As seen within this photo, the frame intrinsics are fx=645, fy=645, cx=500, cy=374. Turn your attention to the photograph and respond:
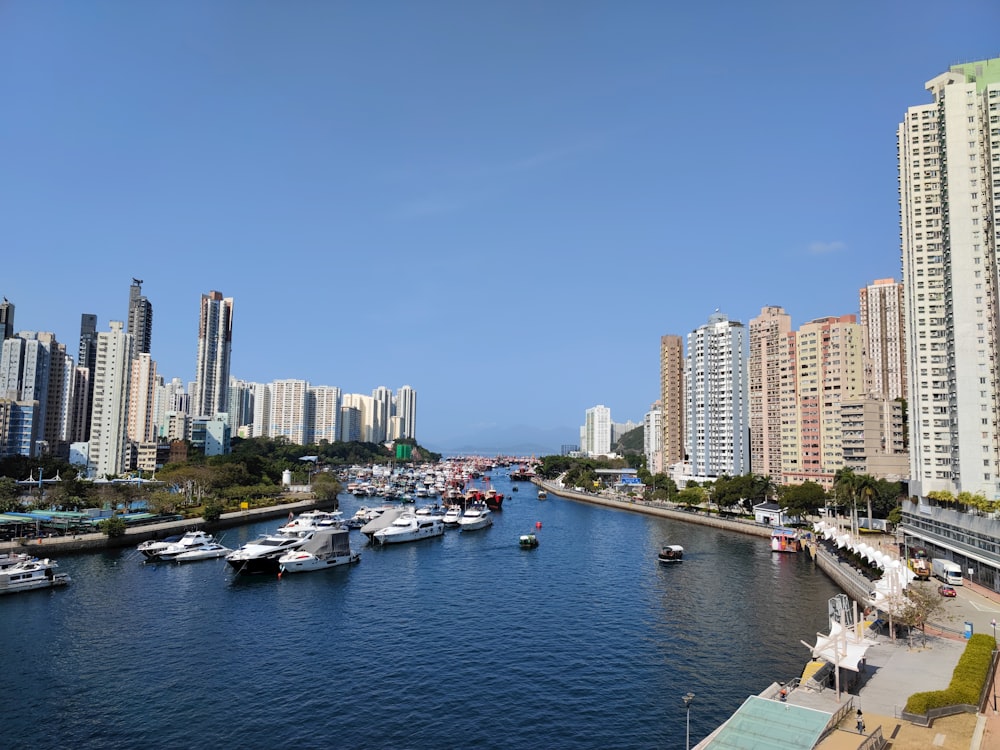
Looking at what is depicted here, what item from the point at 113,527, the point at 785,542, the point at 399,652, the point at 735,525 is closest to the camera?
the point at 399,652

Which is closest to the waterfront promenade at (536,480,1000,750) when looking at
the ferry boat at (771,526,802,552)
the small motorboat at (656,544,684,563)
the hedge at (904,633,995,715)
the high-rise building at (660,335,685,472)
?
the hedge at (904,633,995,715)

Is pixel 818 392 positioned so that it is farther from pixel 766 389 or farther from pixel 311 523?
pixel 311 523

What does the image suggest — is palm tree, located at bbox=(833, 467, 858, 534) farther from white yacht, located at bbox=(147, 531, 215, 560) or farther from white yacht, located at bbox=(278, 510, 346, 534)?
white yacht, located at bbox=(147, 531, 215, 560)

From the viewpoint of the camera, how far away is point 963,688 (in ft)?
86.9

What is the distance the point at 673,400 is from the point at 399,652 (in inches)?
5719

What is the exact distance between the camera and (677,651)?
41.5 metres

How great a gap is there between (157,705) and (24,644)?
A: 15.8 metres

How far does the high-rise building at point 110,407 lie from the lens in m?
144

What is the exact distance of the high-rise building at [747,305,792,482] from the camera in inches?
5413

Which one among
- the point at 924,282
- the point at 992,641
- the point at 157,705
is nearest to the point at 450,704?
the point at 157,705

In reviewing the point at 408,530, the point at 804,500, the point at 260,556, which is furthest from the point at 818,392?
the point at 260,556

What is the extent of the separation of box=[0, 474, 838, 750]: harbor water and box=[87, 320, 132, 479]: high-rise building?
85127 mm

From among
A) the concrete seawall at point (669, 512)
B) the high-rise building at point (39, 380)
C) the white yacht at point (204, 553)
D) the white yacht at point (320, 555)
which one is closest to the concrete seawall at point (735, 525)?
the concrete seawall at point (669, 512)

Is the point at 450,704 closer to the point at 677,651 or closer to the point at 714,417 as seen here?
the point at 677,651
